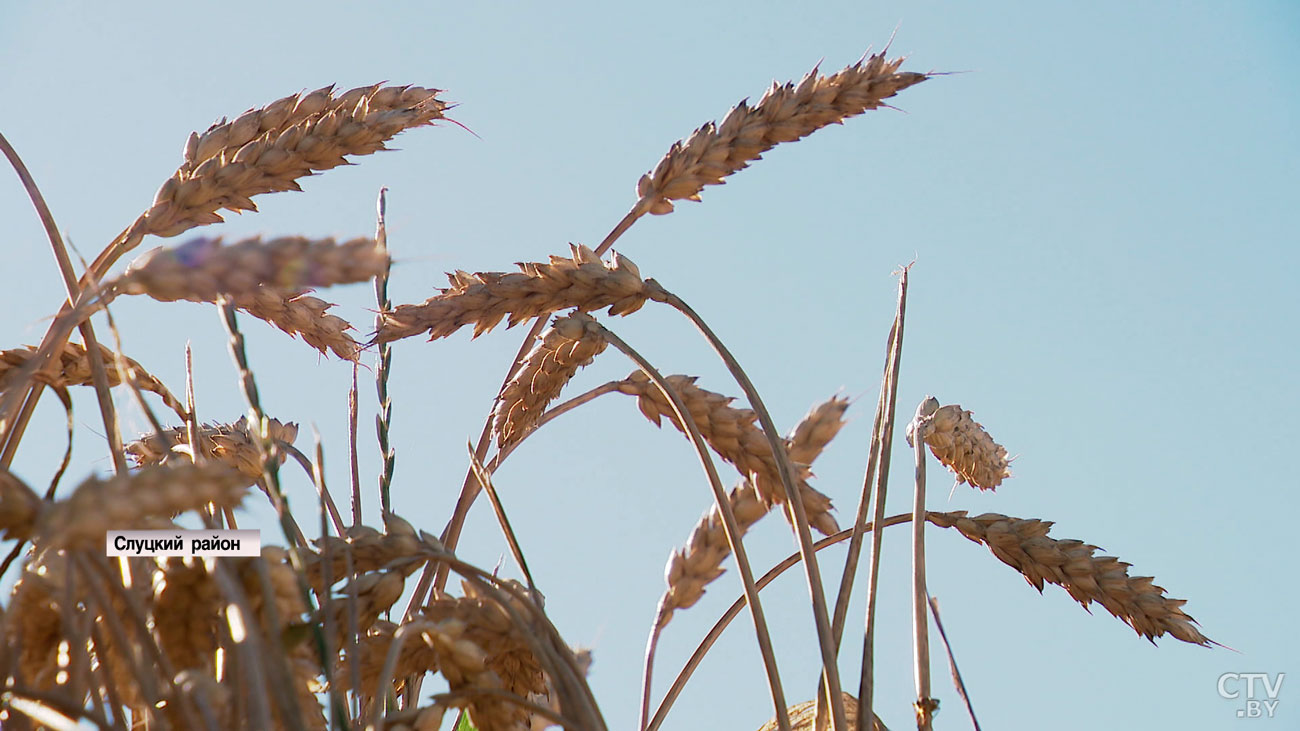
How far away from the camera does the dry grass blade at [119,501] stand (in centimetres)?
50

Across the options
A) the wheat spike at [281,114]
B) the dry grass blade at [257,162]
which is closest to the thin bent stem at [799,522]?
the dry grass blade at [257,162]

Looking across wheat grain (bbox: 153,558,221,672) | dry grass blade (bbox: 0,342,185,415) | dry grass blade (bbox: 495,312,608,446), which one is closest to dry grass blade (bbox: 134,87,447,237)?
dry grass blade (bbox: 0,342,185,415)

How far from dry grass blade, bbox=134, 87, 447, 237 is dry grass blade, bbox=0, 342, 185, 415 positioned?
168mm

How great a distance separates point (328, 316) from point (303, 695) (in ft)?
3.67

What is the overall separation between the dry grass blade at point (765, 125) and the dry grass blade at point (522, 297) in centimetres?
33

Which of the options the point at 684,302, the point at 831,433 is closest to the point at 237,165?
the point at 684,302

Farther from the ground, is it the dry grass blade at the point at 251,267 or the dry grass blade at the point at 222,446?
the dry grass blade at the point at 222,446

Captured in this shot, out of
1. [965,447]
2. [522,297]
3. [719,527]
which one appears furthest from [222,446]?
[965,447]

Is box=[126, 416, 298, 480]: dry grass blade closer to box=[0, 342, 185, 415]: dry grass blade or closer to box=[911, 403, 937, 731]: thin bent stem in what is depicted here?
box=[0, 342, 185, 415]: dry grass blade

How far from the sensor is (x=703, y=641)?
1.44 metres

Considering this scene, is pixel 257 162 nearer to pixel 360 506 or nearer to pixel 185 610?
pixel 360 506

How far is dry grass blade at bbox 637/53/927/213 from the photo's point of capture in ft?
5.38

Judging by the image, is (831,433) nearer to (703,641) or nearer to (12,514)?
(703,641)

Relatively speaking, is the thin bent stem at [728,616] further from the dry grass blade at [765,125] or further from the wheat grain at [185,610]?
the wheat grain at [185,610]
